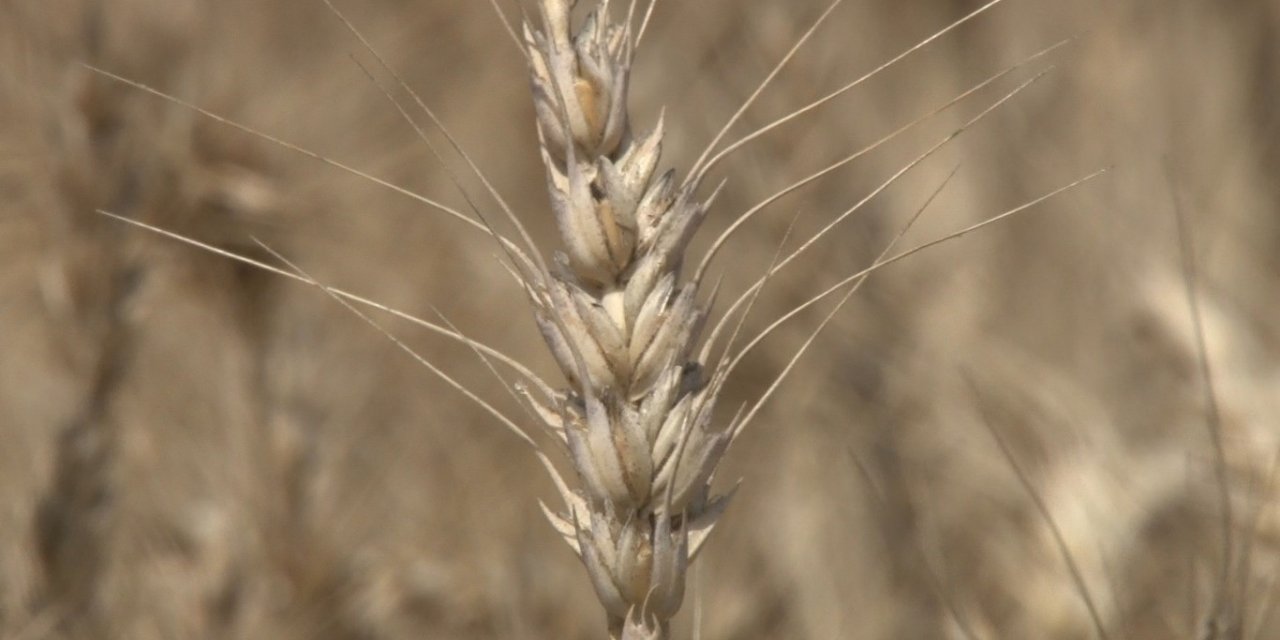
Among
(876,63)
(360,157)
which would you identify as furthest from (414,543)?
(876,63)

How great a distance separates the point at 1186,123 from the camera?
2.28m

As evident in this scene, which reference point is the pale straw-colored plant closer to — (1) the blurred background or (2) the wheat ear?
(2) the wheat ear

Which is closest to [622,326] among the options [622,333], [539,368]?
[622,333]

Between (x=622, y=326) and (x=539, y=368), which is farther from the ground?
(x=539, y=368)

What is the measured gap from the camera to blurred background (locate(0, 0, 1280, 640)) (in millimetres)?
1301

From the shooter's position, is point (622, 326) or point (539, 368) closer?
point (622, 326)

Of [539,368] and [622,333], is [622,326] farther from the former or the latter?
[539,368]

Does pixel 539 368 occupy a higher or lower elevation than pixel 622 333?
higher

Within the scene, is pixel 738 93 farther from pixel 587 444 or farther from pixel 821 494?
pixel 587 444

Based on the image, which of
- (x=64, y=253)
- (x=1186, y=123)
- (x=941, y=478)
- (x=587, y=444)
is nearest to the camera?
(x=587, y=444)

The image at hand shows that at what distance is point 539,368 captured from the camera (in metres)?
1.84

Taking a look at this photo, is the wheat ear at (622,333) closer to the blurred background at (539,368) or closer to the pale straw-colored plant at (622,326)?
the pale straw-colored plant at (622,326)

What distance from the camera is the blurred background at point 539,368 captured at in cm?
130

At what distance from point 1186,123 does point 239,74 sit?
146 cm
